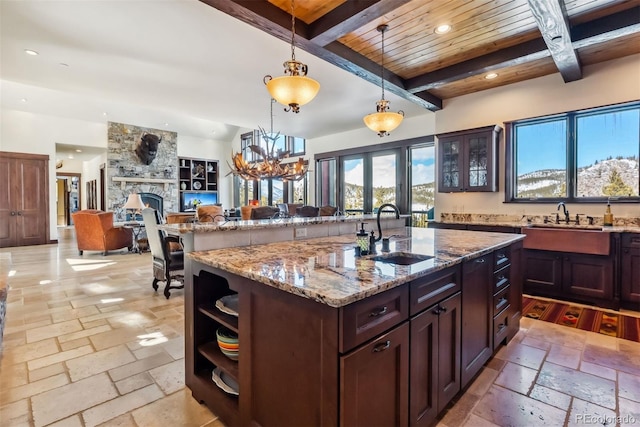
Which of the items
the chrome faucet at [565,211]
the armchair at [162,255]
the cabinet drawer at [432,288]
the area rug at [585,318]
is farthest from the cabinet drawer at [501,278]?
the armchair at [162,255]

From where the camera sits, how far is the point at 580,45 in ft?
10.3

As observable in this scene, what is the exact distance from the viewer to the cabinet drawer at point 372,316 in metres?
1.07

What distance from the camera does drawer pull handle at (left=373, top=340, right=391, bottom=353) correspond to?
1192 millimetres

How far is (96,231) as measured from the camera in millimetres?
6562

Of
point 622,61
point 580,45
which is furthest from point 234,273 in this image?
point 622,61

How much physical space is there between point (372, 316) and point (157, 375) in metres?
1.83

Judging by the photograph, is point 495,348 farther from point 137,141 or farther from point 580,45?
point 137,141

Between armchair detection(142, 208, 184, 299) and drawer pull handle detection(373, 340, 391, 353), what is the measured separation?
11.1ft

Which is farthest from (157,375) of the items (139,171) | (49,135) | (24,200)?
(139,171)

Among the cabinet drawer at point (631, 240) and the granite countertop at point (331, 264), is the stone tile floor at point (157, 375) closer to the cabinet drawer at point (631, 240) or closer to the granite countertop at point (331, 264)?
the granite countertop at point (331, 264)

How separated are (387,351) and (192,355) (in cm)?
128

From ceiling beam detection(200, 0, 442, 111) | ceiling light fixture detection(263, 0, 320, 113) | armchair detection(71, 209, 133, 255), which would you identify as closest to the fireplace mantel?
armchair detection(71, 209, 133, 255)

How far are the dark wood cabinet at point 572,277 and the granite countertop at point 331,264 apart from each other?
182 cm

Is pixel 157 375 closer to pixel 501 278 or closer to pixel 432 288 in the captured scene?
pixel 432 288
